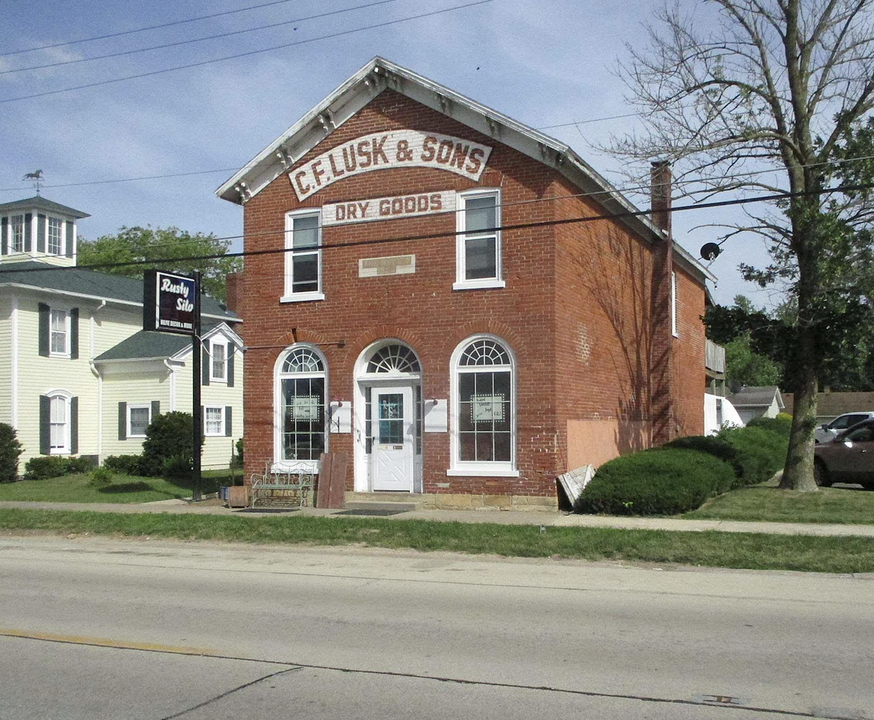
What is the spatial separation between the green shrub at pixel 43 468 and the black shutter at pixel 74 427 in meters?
1.50

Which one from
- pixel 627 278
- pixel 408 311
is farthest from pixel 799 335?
pixel 408 311

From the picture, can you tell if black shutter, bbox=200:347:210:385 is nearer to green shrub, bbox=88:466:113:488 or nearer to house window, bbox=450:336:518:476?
green shrub, bbox=88:466:113:488

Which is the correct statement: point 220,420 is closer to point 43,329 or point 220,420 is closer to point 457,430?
point 43,329

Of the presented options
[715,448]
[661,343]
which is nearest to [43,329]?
[661,343]

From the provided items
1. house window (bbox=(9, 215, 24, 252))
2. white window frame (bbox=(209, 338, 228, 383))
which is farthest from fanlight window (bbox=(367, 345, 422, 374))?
house window (bbox=(9, 215, 24, 252))

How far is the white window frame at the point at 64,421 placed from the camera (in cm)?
3169

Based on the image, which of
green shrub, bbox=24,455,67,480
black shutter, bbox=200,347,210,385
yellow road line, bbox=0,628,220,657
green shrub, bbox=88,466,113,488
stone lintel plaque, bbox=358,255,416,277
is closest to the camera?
yellow road line, bbox=0,628,220,657

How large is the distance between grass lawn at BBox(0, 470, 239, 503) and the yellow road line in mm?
13413

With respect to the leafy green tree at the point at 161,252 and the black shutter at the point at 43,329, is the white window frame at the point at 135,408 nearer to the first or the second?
the black shutter at the point at 43,329

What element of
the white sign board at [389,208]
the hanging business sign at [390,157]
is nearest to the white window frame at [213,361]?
the hanging business sign at [390,157]

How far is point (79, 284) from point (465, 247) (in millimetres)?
20199

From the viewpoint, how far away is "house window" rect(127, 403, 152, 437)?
3294 centimetres

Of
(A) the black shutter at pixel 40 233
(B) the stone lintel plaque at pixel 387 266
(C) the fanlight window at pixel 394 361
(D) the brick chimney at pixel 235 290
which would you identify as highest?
(A) the black shutter at pixel 40 233

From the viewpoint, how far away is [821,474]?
73.4 ft
